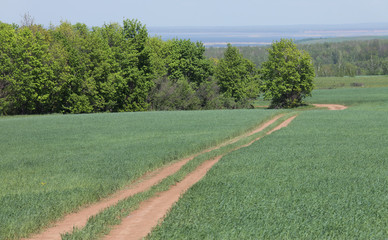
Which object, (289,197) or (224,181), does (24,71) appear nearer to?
(224,181)

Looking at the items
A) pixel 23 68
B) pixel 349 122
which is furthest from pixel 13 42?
pixel 349 122

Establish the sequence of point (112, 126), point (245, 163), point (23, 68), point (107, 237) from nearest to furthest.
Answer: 1. point (107, 237)
2. point (245, 163)
3. point (112, 126)
4. point (23, 68)

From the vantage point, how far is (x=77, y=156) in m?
24.0

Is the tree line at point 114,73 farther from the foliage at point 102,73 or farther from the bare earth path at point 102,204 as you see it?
the bare earth path at point 102,204

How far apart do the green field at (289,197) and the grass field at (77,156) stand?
3.64 metres

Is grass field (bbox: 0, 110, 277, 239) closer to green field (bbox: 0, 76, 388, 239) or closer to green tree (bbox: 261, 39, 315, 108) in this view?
green field (bbox: 0, 76, 388, 239)

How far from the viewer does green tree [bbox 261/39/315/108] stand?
272 ft

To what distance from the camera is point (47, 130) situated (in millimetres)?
36969

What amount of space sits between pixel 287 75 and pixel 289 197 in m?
72.4

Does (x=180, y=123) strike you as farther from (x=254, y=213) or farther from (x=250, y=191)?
(x=254, y=213)

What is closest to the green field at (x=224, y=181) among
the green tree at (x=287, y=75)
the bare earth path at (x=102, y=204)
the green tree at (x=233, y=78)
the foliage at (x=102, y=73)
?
the bare earth path at (x=102, y=204)

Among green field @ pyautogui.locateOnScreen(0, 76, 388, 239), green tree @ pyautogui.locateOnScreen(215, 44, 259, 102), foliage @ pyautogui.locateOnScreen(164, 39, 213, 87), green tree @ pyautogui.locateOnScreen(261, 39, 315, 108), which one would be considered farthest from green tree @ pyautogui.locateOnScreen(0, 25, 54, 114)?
green tree @ pyautogui.locateOnScreen(261, 39, 315, 108)

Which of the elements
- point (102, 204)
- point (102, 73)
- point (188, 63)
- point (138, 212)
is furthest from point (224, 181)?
point (188, 63)

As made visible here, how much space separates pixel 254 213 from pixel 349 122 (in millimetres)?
32196
